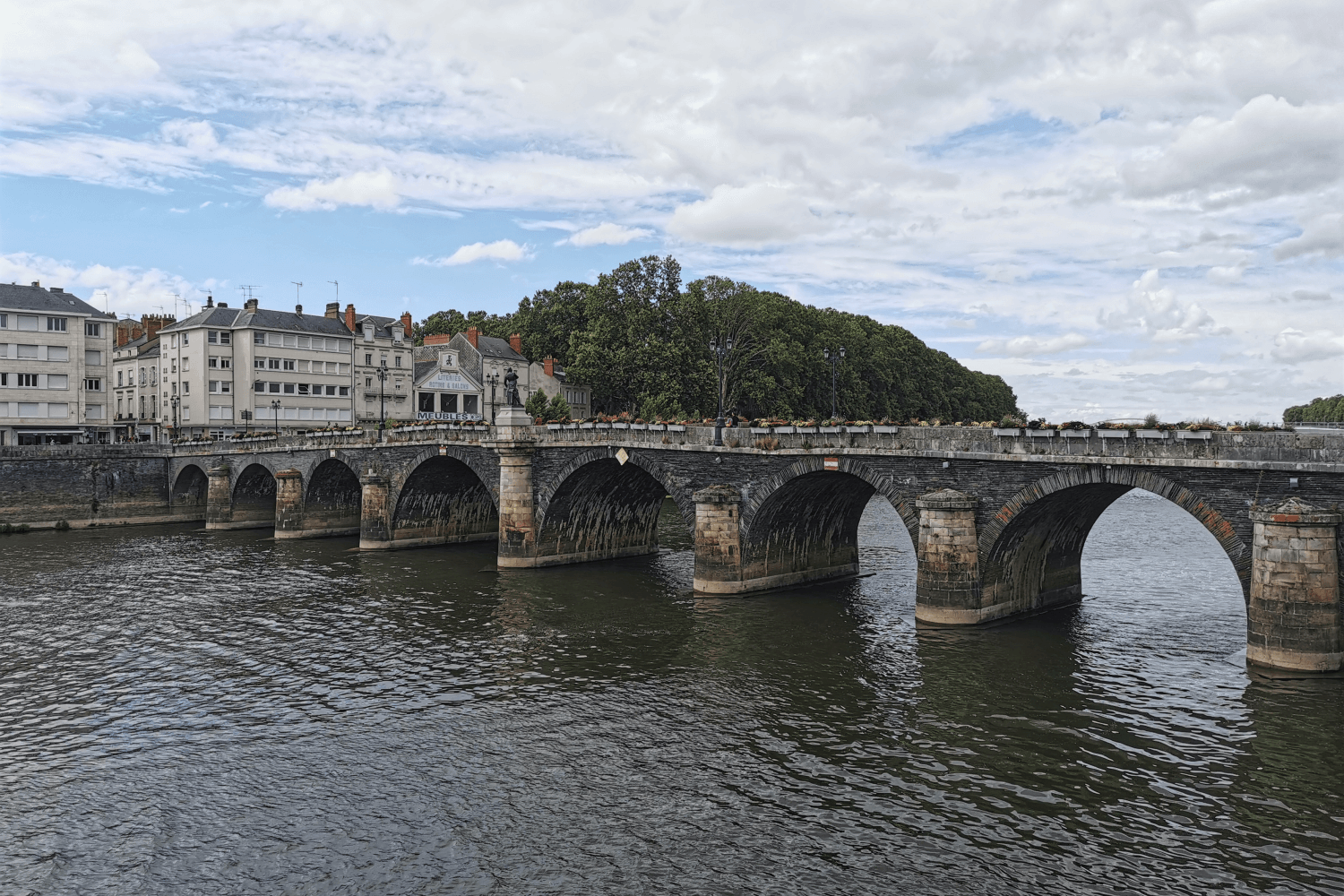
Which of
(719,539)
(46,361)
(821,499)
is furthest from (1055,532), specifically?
(46,361)

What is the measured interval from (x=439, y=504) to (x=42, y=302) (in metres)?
53.2

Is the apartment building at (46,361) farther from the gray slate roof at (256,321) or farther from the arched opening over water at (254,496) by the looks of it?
the arched opening over water at (254,496)

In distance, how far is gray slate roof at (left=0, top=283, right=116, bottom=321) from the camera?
86.1 metres

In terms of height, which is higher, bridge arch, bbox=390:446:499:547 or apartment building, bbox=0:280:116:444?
apartment building, bbox=0:280:116:444

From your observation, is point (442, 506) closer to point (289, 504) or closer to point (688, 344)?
point (289, 504)

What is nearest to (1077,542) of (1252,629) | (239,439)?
(1252,629)

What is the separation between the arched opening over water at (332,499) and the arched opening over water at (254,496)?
7854 mm

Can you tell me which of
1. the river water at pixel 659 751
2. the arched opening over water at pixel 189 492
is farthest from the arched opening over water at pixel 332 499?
the river water at pixel 659 751

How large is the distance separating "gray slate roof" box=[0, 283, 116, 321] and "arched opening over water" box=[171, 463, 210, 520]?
22439 mm

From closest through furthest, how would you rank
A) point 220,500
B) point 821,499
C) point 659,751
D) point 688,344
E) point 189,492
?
point 659,751, point 821,499, point 220,500, point 189,492, point 688,344

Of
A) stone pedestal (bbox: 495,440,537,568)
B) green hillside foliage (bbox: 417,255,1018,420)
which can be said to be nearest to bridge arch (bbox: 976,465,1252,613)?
stone pedestal (bbox: 495,440,537,568)

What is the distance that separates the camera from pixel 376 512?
197ft

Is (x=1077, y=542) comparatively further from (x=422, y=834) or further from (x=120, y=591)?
(x=120, y=591)

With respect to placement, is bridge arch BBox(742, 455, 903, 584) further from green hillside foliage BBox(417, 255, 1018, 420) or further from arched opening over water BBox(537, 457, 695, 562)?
green hillside foliage BBox(417, 255, 1018, 420)
